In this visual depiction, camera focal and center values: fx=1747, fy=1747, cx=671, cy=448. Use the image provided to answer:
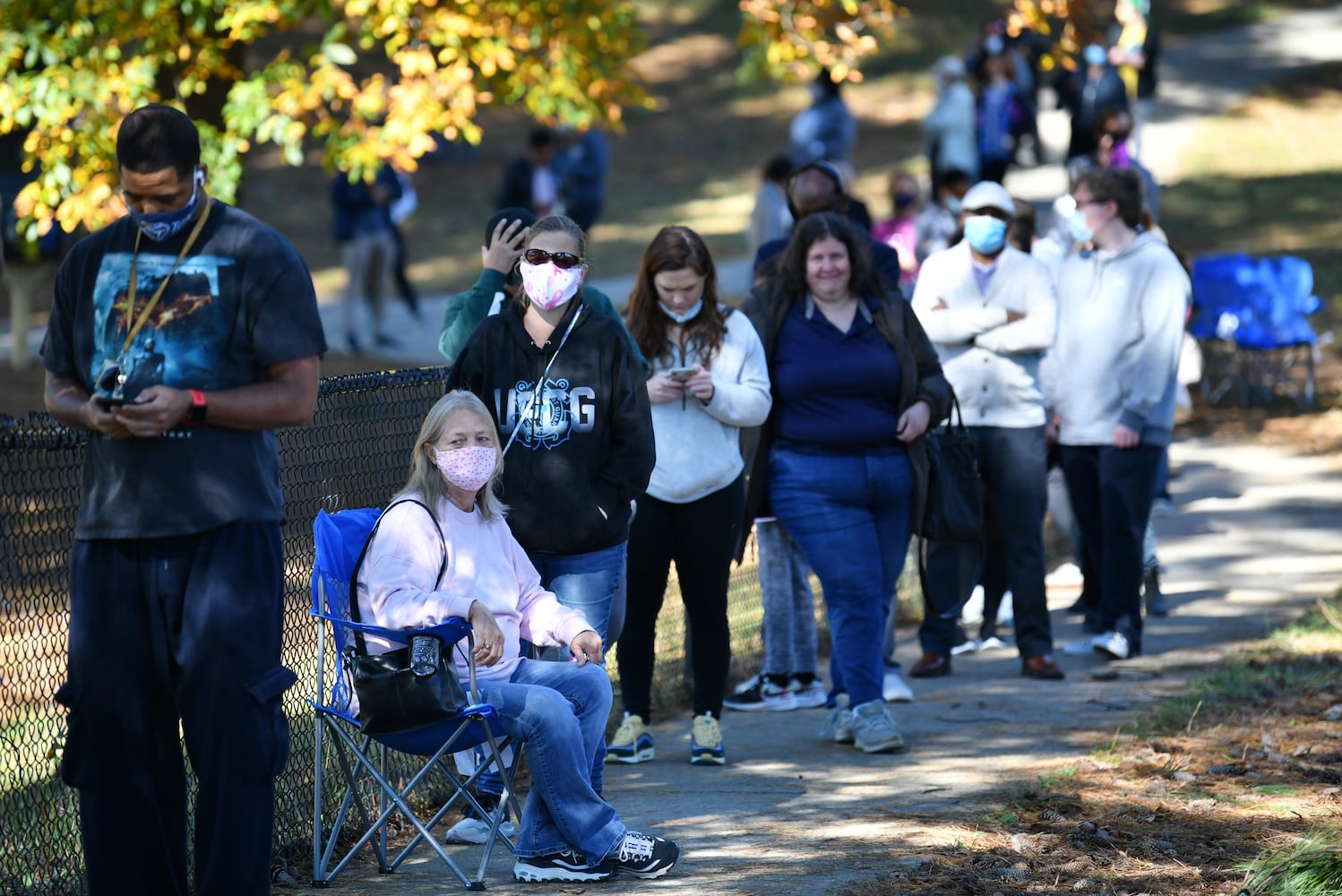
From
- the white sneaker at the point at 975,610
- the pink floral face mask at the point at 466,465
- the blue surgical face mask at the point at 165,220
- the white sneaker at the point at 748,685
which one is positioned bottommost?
the white sneaker at the point at 748,685

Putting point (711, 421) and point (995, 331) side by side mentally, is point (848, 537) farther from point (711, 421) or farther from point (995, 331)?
point (995, 331)

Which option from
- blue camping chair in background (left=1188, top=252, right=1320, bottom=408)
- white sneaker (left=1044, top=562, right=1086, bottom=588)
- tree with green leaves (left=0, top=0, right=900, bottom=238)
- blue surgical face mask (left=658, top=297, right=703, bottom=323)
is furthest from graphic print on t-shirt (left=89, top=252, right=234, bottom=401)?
blue camping chair in background (left=1188, top=252, right=1320, bottom=408)

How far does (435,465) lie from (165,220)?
1.33 m

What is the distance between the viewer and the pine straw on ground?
5.10 metres

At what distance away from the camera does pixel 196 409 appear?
398 cm

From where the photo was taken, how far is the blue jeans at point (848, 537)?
22.0 feet

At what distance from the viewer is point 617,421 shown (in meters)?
5.70

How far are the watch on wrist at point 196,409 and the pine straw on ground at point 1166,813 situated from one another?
2298 millimetres

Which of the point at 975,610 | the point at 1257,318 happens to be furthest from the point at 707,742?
the point at 1257,318

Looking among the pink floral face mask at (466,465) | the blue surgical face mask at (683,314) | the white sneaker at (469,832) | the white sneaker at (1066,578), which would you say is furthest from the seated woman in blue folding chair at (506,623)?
the white sneaker at (1066,578)

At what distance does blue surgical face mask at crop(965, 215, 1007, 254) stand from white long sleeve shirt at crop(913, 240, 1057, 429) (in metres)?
0.10

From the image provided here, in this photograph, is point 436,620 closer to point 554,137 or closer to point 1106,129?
point 1106,129

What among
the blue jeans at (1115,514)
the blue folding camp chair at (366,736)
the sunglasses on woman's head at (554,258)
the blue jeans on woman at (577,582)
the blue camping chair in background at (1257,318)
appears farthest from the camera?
the blue camping chair in background at (1257,318)

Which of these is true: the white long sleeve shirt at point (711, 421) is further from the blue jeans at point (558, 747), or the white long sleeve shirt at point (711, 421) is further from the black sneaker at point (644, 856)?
the black sneaker at point (644, 856)
